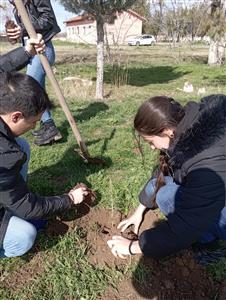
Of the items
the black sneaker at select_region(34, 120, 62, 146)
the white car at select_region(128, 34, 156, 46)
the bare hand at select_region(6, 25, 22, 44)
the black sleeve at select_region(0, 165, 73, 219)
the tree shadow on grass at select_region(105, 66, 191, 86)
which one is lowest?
the white car at select_region(128, 34, 156, 46)

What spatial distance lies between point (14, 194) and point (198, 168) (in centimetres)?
98

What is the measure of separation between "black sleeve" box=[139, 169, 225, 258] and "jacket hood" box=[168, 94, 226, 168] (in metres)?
0.12

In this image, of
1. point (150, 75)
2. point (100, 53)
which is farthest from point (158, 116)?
point (150, 75)

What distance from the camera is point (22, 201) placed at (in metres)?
2.01

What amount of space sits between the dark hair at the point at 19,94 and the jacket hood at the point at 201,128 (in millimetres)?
737

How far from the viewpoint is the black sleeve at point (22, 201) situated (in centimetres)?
191

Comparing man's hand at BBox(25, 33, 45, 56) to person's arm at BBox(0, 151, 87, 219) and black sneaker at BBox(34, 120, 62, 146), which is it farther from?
black sneaker at BBox(34, 120, 62, 146)

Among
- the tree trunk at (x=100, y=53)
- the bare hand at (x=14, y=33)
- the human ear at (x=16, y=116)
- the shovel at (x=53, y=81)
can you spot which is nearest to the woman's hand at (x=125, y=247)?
the human ear at (x=16, y=116)

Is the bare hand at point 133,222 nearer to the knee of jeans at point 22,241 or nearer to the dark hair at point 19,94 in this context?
the knee of jeans at point 22,241

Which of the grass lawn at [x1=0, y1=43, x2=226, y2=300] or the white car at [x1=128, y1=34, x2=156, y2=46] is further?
the white car at [x1=128, y1=34, x2=156, y2=46]

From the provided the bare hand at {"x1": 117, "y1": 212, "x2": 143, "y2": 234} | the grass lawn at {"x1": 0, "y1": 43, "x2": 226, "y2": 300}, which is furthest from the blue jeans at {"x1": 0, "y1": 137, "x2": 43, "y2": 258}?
the bare hand at {"x1": 117, "y1": 212, "x2": 143, "y2": 234}

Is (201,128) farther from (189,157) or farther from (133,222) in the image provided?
(133,222)

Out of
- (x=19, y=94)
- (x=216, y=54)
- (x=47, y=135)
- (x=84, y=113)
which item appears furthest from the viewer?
(x=216, y=54)

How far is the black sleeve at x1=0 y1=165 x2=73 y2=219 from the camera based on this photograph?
1.91m
